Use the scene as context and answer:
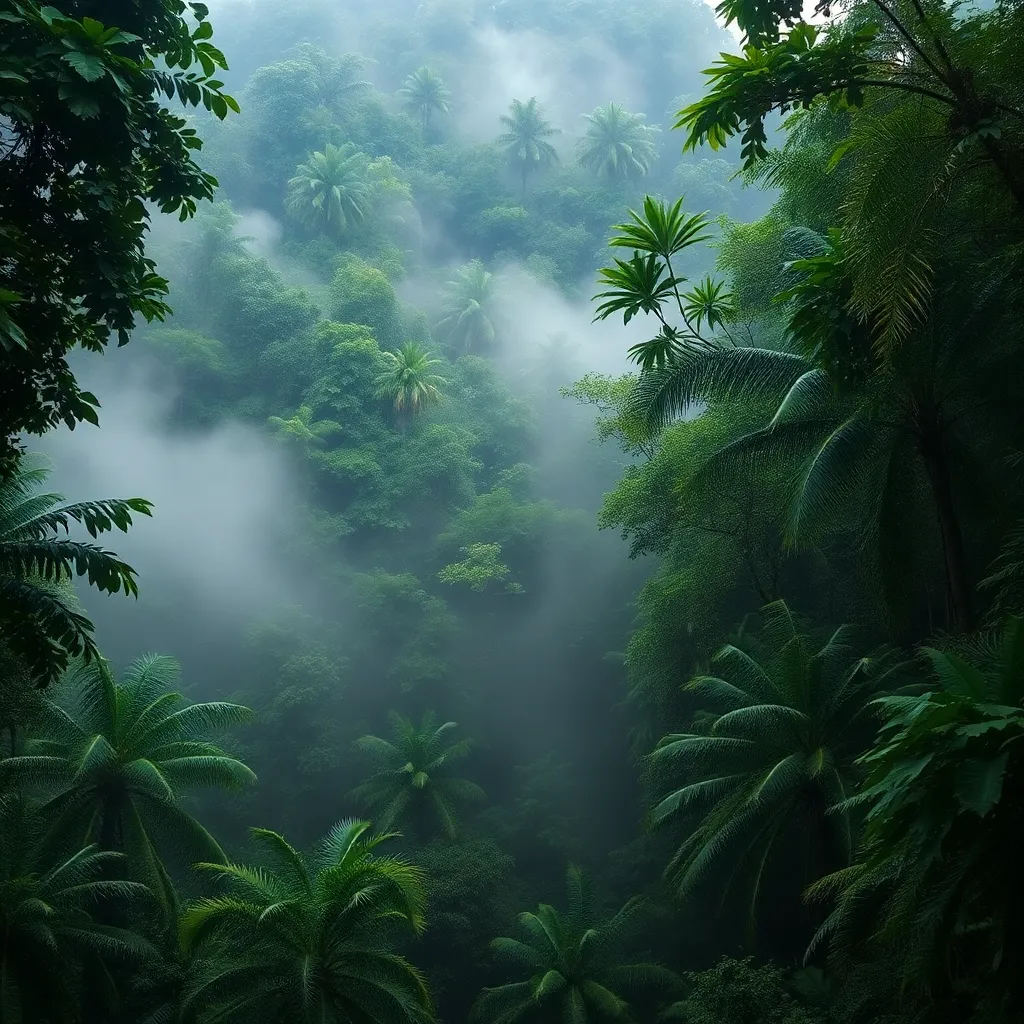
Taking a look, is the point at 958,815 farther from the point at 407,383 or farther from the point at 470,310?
the point at 470,310

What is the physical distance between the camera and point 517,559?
1355 inches

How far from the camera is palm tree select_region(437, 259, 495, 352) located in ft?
155

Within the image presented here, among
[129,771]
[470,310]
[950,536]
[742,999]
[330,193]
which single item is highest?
[330,193]

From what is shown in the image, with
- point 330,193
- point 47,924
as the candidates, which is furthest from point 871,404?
point 330,193

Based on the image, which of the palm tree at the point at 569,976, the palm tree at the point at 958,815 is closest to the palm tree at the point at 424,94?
the palm tree at the point at 569,976

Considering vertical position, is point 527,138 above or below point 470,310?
above

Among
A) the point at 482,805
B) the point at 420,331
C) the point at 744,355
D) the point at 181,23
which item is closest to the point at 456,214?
the point at 420,331

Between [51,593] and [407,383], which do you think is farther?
[407,383]

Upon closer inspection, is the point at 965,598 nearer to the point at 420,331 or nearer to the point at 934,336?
the point at 934,336

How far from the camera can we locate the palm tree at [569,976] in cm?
1749

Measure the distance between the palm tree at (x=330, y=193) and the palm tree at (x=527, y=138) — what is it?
11598mm

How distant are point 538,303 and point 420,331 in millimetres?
9230

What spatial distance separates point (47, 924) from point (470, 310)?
37.5 m

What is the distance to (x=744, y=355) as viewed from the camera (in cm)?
1169
